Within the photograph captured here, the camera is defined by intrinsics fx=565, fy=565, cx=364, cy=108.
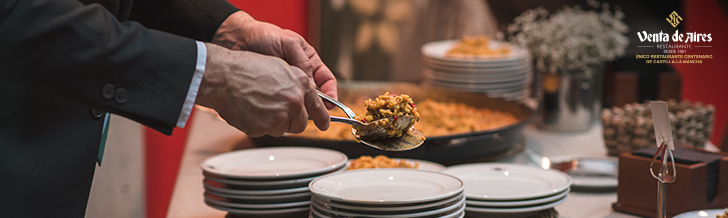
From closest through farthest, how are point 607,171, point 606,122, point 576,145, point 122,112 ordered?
point 122,112 < point 607,171 < point 606,122 < point 576,145

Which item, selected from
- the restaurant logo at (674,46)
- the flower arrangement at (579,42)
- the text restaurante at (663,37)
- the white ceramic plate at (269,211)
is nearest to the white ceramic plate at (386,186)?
the white ceramic plate at (269,211)

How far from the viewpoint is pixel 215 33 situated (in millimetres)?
1153

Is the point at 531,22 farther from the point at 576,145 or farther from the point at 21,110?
the point at 21,110

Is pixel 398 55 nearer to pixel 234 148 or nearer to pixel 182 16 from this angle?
pixel 234 148

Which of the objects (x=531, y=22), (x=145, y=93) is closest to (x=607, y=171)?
(x=531, y=22)

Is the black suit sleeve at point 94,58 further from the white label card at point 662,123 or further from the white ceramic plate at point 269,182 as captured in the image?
the white label card at point 662,123

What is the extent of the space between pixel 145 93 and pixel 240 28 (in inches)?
18.0

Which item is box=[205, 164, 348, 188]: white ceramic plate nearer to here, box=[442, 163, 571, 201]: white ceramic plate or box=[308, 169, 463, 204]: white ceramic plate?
box=[308, 169, 463, 204]: white ceramic plate

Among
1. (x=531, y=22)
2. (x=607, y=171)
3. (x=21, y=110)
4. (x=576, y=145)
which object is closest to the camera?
(x=21, y=110)

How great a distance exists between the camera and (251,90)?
759 millimetres

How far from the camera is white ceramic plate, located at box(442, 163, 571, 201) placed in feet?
3.11

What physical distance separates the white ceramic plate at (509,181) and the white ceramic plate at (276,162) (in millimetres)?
245

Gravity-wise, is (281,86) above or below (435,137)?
above

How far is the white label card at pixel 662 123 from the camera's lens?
850 millimetres
